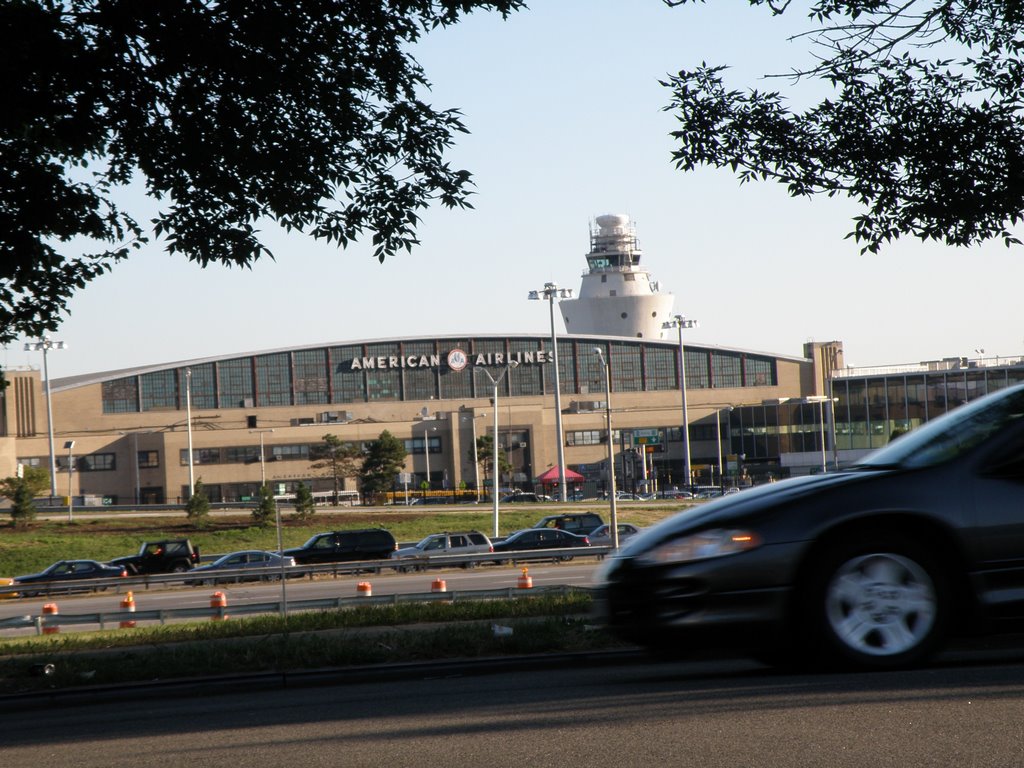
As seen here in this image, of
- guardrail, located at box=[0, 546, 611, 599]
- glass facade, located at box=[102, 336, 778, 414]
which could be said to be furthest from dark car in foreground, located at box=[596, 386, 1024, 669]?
glass facade, located at box=[102, 336, 778, 414]

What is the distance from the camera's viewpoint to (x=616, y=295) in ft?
503

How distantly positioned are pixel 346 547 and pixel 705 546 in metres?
35.6

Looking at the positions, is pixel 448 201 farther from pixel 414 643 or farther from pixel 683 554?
pixel 683 554

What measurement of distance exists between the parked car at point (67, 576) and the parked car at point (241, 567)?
8.37 ft

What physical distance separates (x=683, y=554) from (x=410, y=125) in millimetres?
7881

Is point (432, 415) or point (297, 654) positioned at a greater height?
point (432, 415)

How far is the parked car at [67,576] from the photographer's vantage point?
3425cm

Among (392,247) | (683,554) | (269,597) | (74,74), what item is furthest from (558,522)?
(683,554)

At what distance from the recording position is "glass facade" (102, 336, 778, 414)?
9875 centimetres

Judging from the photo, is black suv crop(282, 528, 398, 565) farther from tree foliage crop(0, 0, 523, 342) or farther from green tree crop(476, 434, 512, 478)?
green tree crop(476, 434, 512, 478)

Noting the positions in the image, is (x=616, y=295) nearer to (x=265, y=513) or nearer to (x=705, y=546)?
(x=265, y=513)

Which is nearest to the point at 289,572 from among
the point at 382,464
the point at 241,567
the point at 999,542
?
the point at 241,567

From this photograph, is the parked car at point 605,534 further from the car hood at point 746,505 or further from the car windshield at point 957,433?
the car hood at point 746,505

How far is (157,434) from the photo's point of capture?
3654 inches
